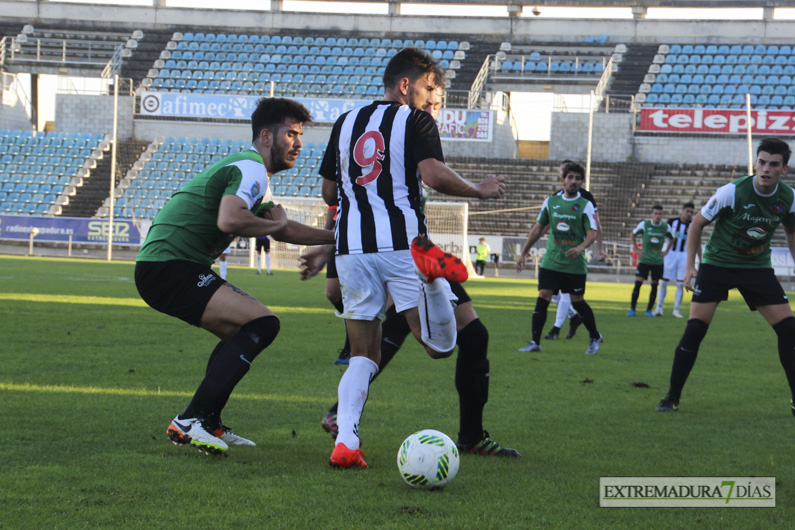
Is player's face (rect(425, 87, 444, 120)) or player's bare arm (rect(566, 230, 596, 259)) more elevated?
player's face (rect(425, 87, 444, 120))

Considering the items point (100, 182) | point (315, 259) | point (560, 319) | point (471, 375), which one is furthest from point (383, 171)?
point (100, 182)

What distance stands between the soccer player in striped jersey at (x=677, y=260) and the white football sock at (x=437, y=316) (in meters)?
12.7

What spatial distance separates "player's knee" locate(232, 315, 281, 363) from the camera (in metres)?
4.55

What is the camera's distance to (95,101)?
40812 millimetres

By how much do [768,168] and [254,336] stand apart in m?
3.71

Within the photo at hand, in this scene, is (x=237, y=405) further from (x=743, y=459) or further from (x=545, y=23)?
(x=545, y=23)

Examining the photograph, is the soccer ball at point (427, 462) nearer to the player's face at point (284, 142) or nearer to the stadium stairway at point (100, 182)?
the player's face at point (284, 142)

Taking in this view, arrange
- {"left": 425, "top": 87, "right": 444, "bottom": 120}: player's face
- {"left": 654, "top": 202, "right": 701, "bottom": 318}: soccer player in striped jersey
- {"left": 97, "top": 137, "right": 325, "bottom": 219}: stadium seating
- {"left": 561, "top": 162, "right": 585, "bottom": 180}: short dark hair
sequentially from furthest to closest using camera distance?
{"left": 97, "top": 137, "right": 325, "bottom": 219}: stadium seating < {"left": 654, "top": 202, "right": 701, "bottom": 318}: soccer player in striped jersey < {"left": 561, "top": 162, "right": 585, "bottom": 180}: short dark hair < {"left": 425, "top": 87, "right": 444, "bottom": 120}: player's face

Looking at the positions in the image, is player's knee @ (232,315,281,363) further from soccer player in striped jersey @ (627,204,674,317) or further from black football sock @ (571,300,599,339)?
soccer player in striped jersey @ (627,204,674,317)

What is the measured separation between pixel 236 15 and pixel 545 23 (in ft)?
51.4

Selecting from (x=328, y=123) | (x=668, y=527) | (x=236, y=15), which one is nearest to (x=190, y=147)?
(x=328, y=123)

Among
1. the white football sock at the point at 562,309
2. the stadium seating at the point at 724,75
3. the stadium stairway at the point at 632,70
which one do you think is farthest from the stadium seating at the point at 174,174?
the white football sock at the point at 562,309

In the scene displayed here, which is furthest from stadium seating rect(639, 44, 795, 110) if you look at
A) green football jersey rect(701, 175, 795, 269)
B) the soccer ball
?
the soccer ball

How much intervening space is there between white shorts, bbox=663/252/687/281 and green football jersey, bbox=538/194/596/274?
24.4 ft
